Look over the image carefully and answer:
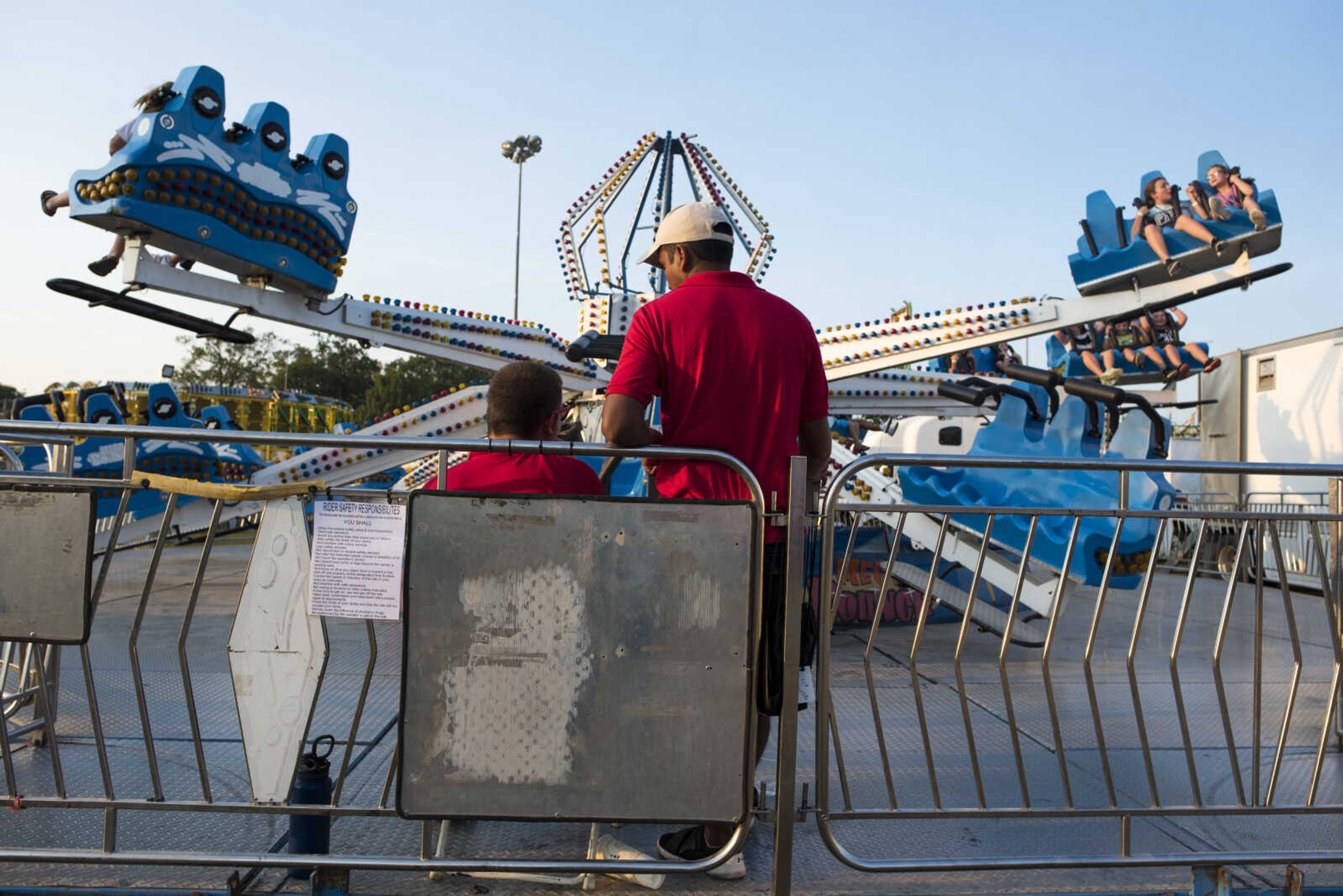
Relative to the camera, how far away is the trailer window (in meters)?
13.1

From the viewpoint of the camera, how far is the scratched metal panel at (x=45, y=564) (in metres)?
2.76

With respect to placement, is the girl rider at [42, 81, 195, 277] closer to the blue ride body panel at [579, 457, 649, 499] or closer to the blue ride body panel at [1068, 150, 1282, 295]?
the blue ride body panel at [579, 457, 649, 499]

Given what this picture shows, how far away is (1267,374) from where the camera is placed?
13.3m

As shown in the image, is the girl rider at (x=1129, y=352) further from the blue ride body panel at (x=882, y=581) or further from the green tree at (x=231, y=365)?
the green tree at (x=231, y=365)

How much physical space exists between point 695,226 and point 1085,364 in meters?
20.5

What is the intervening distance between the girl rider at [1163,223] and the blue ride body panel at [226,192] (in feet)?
35.6

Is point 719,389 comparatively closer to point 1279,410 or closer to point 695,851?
point 695,851

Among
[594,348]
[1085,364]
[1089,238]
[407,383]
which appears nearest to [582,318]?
[594,348]

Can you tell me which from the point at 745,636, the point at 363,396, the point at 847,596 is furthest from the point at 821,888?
the point at 363,396

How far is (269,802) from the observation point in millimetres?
2770

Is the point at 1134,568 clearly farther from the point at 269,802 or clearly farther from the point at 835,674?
the point at 269,802

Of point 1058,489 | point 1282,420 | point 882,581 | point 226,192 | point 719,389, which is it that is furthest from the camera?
point 1282,420

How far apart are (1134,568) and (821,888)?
4.34 meters

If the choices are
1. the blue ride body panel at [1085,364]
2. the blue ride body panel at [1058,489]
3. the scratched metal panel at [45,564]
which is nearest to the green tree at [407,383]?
the blue ride body panel at [1085,364]
